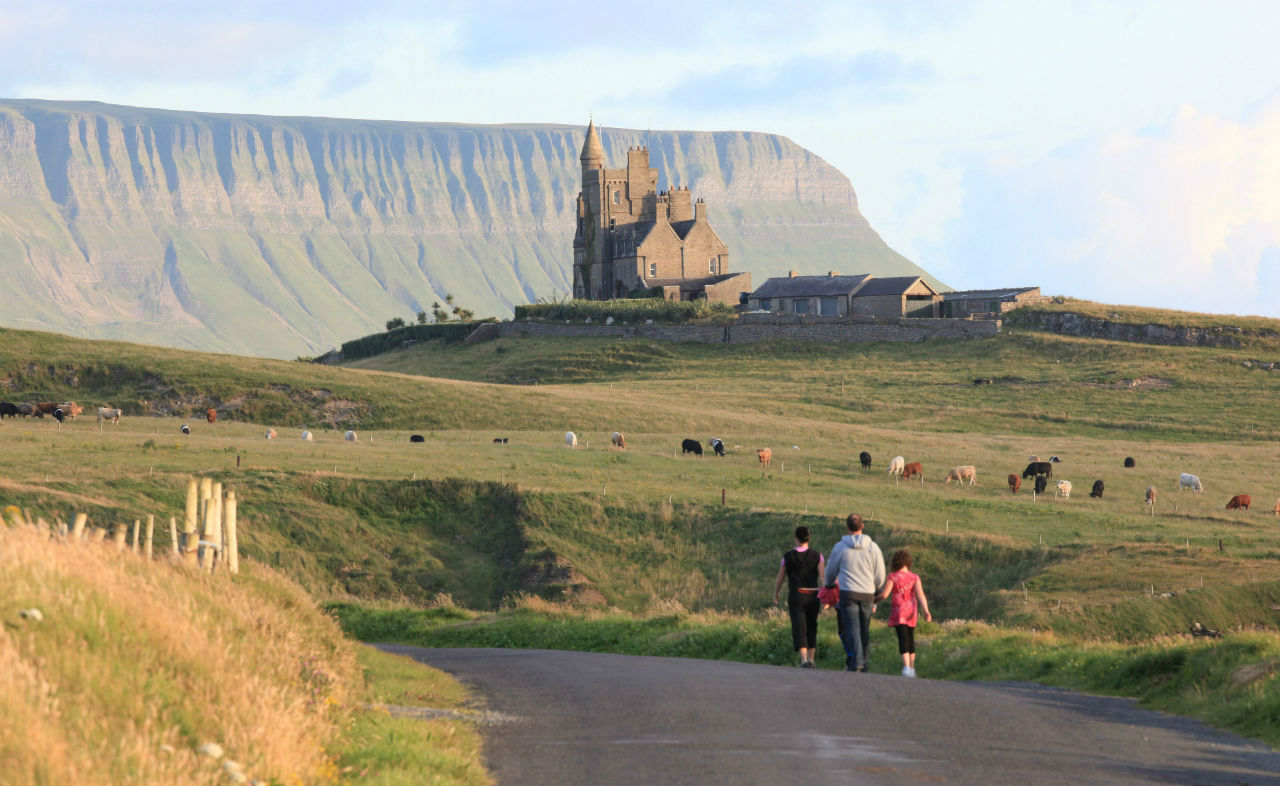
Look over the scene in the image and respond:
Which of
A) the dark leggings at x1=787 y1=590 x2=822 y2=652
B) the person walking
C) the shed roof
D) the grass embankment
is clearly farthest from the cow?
the shed roof

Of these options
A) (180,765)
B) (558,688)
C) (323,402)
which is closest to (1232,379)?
(323,402)

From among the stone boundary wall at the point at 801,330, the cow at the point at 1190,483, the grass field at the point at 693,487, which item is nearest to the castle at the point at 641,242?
the stone boundary wall at the point at 801,330

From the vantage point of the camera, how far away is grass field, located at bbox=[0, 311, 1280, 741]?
119 feet

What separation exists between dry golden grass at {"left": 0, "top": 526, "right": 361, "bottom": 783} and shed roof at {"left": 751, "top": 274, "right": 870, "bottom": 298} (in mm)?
106938

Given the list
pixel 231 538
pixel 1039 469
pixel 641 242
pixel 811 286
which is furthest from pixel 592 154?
pixel 231 538

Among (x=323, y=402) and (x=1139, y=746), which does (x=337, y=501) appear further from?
(x=1139, y=746)

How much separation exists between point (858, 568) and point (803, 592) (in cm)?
112

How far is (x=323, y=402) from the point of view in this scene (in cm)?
7744

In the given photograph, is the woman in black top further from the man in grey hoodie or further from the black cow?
the black cow

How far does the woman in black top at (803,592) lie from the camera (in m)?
21.6

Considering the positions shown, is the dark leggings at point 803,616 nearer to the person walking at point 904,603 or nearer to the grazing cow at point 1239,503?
the person walking at point 904,603

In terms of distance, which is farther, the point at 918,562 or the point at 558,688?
the point at 918,562

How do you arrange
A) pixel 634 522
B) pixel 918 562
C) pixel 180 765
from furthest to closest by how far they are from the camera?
pixel 634 522 → pixel 918 562 → pixel 180 765

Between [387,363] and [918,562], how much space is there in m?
89.5
